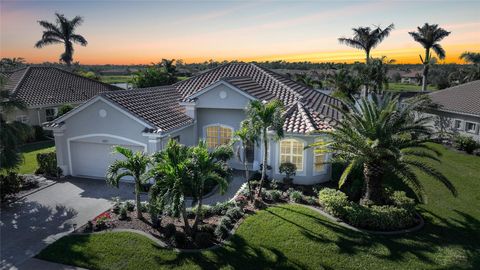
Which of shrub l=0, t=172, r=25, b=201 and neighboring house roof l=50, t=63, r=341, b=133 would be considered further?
neighboring house roof l=50, t=63, r=341, b=133

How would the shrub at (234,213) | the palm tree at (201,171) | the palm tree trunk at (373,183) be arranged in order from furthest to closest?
1. the palm tree trunk at (373,183)
2. the shrub at (234,213)
3. the palm tree at (201,171)

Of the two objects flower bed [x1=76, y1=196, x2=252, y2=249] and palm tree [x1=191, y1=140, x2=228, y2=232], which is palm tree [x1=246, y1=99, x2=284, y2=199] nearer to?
palm tree [x1=191, y1=140, x2=228, y2=232]

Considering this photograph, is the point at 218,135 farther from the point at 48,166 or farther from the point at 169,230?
the point at 48,166

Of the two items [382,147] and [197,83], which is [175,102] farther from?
[382,147]

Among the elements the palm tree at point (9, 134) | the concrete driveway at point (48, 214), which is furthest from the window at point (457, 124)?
the palm tree at point (9, 134)

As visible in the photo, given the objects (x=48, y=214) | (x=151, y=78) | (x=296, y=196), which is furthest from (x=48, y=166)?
(x=151, y=78)

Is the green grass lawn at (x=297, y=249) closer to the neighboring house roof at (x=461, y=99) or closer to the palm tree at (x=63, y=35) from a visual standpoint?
the neighboring house roof at (x=461, y=99)

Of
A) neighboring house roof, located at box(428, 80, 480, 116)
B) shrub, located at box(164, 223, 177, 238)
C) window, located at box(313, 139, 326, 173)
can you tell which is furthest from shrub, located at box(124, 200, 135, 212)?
neighboring house roof, located at box(428, 80, 480, 116)
